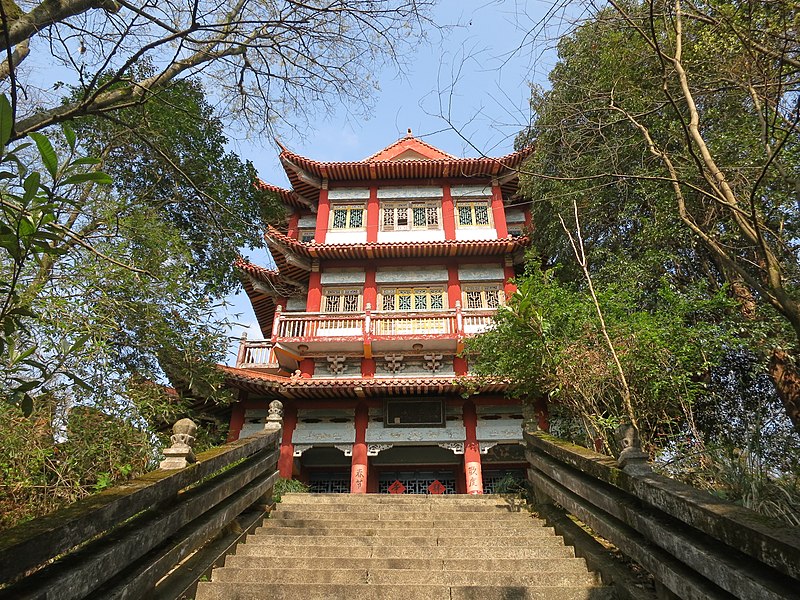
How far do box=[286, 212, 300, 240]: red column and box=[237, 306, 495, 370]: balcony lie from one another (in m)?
4.45

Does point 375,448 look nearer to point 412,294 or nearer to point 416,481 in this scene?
point 416,481

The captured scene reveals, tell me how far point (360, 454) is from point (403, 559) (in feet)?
22.7

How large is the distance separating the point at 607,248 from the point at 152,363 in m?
9.25

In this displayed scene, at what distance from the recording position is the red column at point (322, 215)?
14109mm

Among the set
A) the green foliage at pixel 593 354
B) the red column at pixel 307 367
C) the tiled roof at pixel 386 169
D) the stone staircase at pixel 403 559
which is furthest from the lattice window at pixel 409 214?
the stone staircase at pixel 403 559

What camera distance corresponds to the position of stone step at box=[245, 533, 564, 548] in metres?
4.42

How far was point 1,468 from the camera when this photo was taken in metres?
4.72

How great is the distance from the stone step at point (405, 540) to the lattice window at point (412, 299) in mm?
8714

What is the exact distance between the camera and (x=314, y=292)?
13219 millimetres

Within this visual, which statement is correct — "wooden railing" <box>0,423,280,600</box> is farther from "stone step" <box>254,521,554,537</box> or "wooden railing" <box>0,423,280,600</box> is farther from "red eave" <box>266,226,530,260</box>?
"red eave" <box>266,226,530,260</box>

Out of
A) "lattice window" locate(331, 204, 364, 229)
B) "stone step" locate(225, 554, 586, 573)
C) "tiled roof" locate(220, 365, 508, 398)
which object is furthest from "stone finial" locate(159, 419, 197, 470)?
"lattice window" locate(331, 204, 364, 229)

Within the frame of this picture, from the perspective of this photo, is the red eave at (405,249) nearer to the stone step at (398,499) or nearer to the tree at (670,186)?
the tree at (670,186)

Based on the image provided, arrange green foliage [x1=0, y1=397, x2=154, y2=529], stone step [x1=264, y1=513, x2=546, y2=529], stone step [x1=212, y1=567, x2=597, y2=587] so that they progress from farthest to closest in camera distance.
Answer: stone step [x1=264, y1=513, x2=546, y2=529], green foliage [x1=0, y1=397, x2=154, y2=529], stone step [x1=212, y1=567, x2=597, y2=587]

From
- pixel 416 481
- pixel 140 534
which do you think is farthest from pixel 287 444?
pixel 140 534
